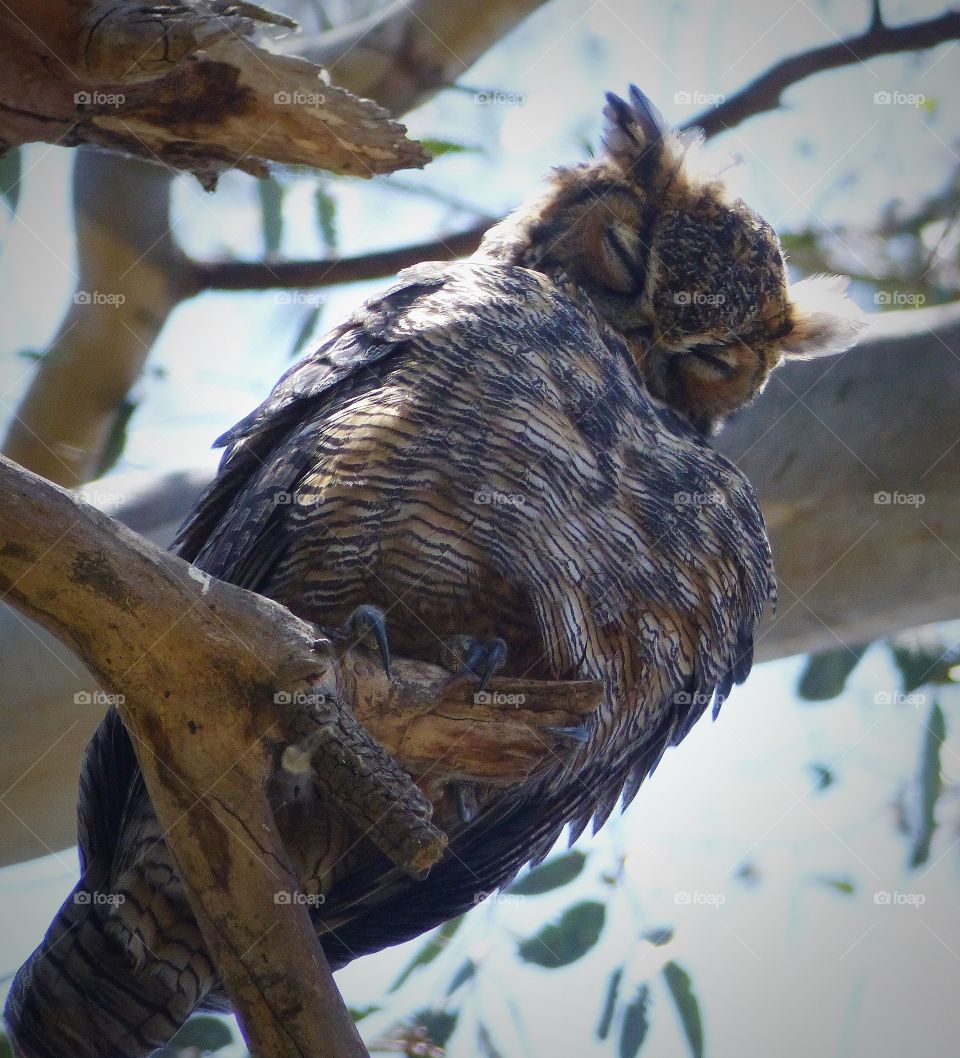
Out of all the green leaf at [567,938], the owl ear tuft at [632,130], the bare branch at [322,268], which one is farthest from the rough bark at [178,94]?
the green leaf at [567,938]

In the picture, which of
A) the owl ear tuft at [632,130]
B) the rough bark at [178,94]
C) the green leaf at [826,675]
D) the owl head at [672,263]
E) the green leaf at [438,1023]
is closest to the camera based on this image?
the rough bark at [178,94]

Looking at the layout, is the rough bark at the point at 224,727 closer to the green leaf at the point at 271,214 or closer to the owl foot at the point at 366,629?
the owl foot at the point at 366,629

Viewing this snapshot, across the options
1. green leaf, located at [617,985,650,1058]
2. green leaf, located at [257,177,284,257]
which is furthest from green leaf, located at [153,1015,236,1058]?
green leaf, located at [257,177,284,257]

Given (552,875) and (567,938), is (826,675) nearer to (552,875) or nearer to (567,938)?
(552,875)

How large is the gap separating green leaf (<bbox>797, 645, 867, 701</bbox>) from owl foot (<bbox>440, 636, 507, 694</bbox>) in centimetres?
301

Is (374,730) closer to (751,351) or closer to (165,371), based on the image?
(751,351)

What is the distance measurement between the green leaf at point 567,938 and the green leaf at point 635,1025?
0.87 ft

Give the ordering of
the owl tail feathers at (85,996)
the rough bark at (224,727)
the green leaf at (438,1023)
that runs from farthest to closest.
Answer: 1. the green leaf at (438,1023)
2. the owl tail feathers at (85,996)
3. the rough bark at (224,727)

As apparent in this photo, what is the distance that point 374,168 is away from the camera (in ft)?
6.66

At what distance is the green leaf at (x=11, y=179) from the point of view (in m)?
4.45

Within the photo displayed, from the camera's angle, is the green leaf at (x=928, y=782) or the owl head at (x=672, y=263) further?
the green leaf at (x=928, y=782)

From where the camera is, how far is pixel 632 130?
309 cm

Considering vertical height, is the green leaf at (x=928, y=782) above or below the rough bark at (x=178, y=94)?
below

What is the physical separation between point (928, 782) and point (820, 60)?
3.00 meters
